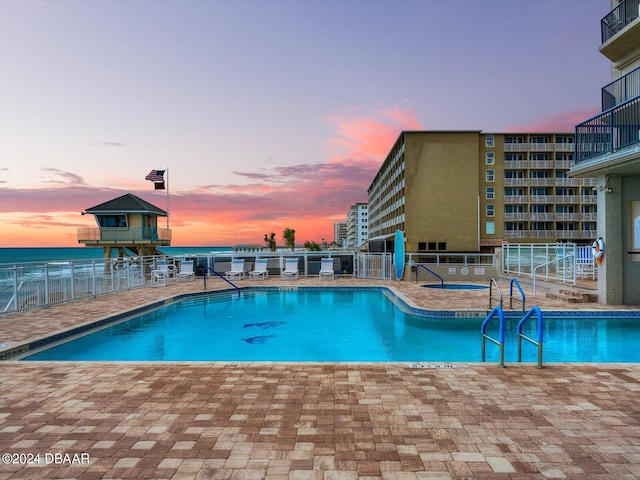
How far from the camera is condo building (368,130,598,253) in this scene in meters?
45.8

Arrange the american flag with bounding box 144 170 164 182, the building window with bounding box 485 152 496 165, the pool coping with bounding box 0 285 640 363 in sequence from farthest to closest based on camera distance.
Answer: the building window with bounding box 485 152 496 165 → the american flag with bounding box 144 170 164 182 → the pool coping with bounding box 0 285 640 363

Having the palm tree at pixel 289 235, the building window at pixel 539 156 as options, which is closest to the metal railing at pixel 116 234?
the palm tree at pixel 289 235

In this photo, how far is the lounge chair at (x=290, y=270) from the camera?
18.5 metres

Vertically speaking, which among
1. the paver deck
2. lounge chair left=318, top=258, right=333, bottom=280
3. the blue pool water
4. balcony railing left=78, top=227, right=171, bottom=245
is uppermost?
balcony railing left=78, top=227, right=171, bottom=245

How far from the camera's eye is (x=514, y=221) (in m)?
49.0

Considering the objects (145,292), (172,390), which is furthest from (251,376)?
(145,292)

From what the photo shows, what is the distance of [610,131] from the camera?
388 inches

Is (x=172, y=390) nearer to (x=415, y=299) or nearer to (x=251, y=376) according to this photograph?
(x=251, y=376)

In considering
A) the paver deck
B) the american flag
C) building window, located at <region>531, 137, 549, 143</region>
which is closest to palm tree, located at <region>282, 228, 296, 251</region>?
the american flag

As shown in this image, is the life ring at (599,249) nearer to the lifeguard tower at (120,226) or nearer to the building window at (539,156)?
the lifeguard tower at (120,226)

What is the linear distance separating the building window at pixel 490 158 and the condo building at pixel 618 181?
131 feet

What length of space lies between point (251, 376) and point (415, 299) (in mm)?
7958

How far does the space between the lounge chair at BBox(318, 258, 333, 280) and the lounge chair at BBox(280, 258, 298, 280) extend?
1.20 m

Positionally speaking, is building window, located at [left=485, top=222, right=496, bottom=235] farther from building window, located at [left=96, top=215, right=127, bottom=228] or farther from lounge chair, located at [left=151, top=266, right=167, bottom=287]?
lounge chair, located at [left=151, top=266, right=167, bottom=287]
